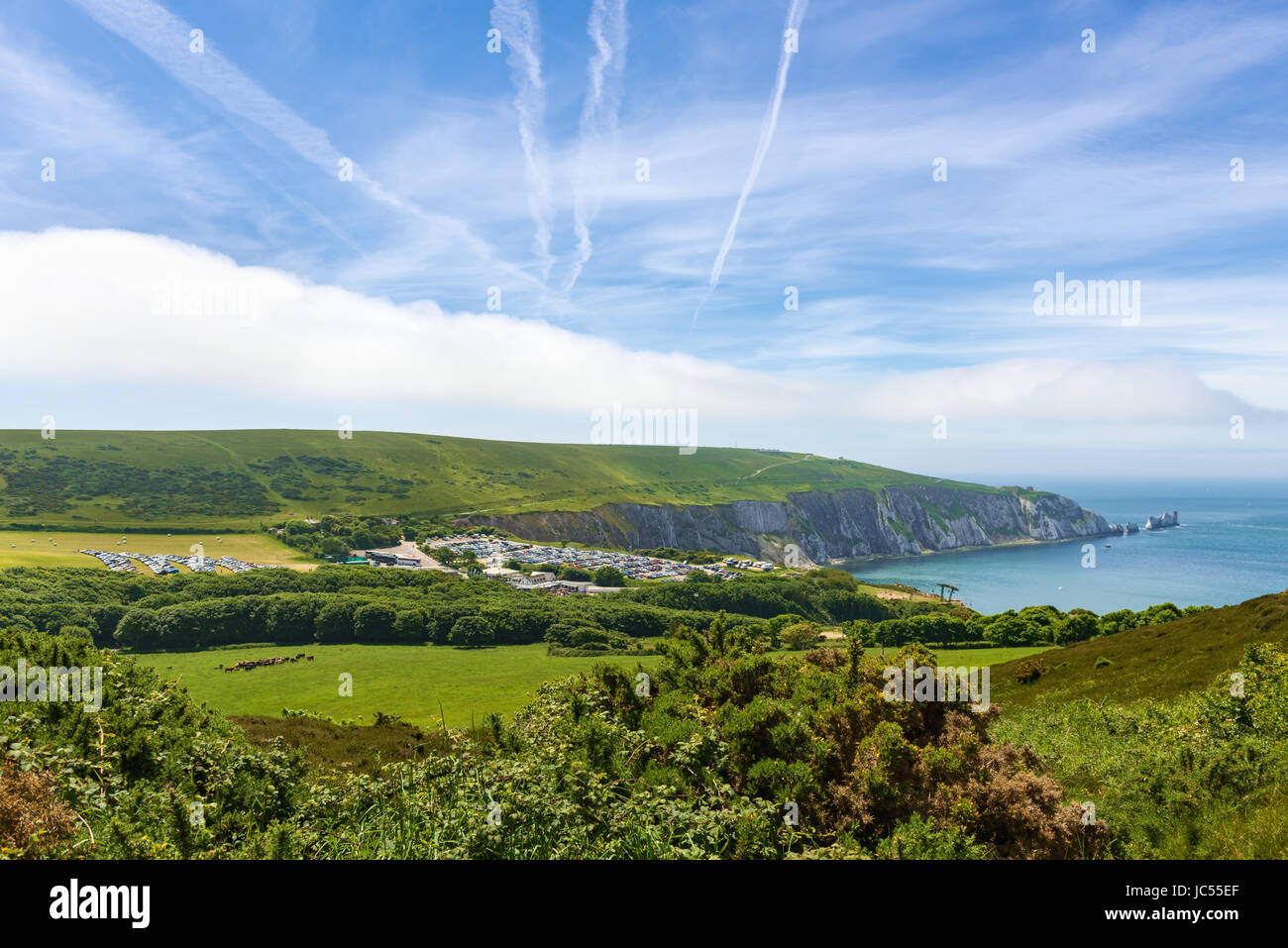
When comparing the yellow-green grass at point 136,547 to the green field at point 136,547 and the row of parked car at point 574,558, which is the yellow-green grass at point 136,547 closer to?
the green field at point 136,547

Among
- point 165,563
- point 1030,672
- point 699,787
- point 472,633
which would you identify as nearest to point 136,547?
point 165,563

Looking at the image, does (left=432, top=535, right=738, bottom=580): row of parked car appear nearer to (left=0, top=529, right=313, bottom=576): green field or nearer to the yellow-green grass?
the yellow-green grass

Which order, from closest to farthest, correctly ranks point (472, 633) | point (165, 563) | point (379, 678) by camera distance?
point (379, 678), point (472, 633), point (165, 563)

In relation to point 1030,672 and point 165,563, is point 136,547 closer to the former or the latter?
point 165,563

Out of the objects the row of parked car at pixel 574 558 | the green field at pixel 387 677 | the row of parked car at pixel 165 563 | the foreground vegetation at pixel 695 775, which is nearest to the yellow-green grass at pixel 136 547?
the row of parked car at pixel 165 563

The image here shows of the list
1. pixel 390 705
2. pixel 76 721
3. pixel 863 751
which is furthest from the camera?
pixel 390 705
